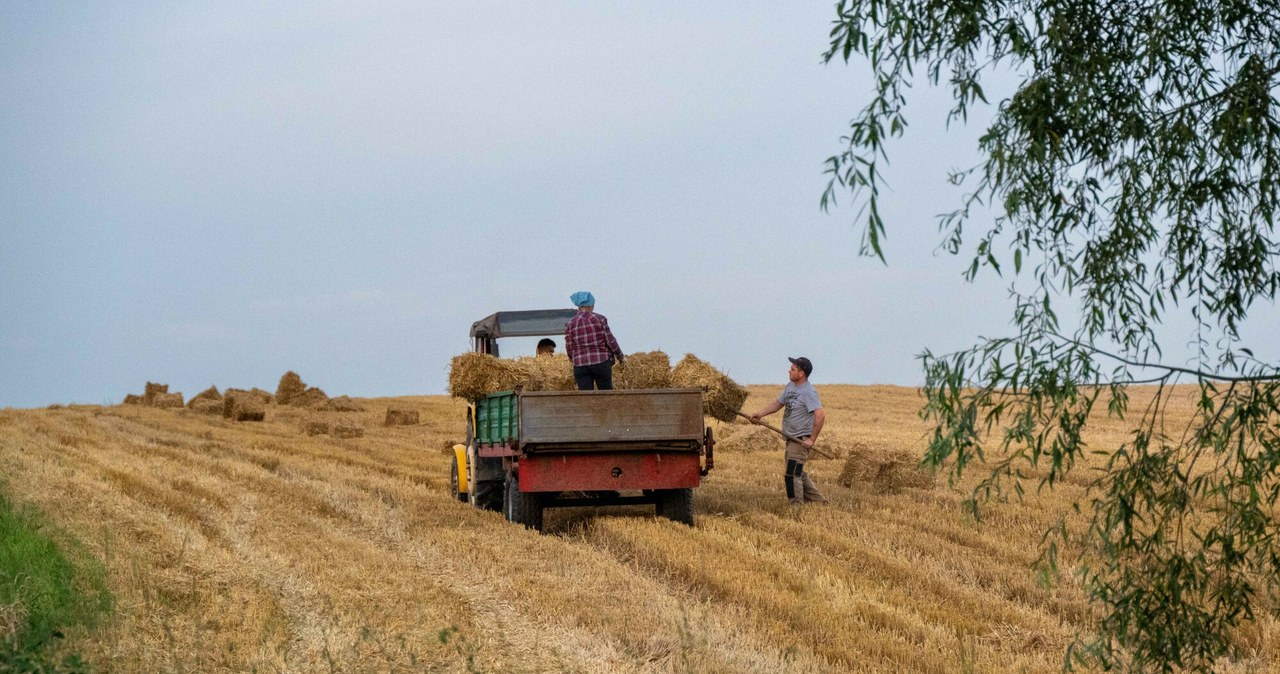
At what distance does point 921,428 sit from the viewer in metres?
24.7

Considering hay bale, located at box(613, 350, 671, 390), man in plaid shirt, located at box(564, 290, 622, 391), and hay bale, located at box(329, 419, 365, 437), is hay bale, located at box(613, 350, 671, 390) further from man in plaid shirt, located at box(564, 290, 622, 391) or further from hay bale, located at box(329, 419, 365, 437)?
hay bale, located at box(329, 419, 365, 437)

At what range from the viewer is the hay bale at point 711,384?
42.5 ft

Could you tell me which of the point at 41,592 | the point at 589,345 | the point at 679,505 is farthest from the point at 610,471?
the point at 41,592

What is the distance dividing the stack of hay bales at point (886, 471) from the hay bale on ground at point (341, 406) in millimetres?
17145

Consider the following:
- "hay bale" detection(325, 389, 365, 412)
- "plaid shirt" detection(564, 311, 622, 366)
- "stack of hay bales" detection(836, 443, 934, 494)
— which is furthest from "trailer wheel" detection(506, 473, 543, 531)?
"hay bale" detection(325, 389, 365, 412)

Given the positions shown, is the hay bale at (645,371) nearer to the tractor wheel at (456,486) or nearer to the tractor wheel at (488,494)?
the tractor wheel at (488,494)

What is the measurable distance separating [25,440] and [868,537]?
50.6ft

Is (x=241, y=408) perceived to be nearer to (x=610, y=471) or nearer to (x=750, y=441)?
(x=750, y=441)

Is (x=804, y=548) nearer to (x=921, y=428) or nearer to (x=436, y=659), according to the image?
(x=436, y=659)

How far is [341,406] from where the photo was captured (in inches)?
1171

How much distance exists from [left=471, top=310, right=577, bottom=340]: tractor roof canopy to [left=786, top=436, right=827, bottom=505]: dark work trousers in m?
3.04

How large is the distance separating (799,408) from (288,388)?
19925 millimetres

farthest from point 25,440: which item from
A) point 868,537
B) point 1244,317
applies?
point 1244,317

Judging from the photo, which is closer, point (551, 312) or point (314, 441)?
point (551, 312)
